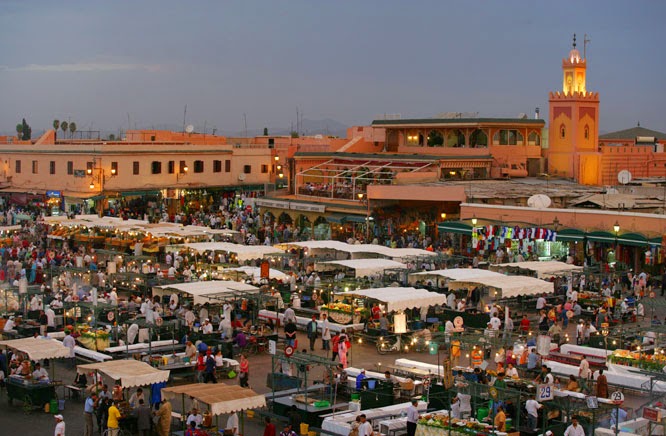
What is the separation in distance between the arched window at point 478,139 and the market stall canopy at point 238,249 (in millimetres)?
22565

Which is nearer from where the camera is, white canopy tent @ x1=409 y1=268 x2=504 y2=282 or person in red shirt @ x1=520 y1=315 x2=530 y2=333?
person in red shirt @ x1=520 y1=315 x2=530 y2=333

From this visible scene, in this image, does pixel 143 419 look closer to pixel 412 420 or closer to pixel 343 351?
pixel 412 420

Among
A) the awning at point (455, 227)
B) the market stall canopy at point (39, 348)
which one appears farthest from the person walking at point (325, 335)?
the awning at point (455, 227)

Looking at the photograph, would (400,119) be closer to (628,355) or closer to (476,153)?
(476,153)

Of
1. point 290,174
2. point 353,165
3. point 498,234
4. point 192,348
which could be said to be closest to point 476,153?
point 353,165

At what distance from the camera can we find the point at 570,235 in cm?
3750

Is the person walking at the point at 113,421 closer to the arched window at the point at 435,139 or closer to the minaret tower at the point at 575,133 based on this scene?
the minaret tower at the point at 575,133

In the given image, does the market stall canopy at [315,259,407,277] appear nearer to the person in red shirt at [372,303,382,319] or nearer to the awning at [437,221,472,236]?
the person in red shirt at [372,303,382,319]

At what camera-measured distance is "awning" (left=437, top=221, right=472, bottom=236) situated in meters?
40.7

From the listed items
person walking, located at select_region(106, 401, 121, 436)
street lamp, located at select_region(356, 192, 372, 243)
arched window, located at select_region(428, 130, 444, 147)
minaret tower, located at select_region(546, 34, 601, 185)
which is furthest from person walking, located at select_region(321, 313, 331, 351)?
arched window, located at select_region(428, 130, 444, 147)

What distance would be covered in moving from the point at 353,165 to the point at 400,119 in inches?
329

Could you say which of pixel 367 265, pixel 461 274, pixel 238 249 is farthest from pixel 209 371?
pixel 238 249

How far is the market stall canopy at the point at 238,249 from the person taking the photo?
3488 cm

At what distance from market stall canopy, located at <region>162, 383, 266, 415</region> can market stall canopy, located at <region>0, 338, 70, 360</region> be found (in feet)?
12.9
